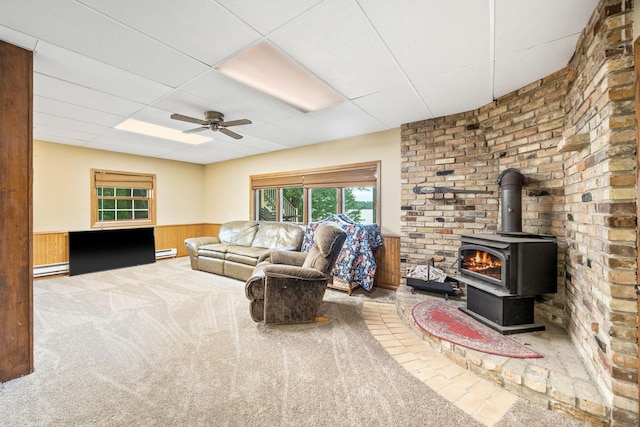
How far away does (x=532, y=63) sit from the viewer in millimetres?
2158

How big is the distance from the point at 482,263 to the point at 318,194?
124 inches

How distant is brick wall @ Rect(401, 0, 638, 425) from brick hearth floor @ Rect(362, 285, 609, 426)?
102mm

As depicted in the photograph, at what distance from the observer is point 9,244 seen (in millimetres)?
1824

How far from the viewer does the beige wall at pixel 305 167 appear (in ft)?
13.0

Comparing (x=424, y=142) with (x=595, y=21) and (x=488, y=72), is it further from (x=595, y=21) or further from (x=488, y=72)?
(x=595, y=21)

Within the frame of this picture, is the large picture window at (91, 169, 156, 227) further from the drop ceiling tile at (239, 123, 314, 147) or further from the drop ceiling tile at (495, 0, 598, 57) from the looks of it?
the drop ceiling tile at (495, 0, 598, 57)

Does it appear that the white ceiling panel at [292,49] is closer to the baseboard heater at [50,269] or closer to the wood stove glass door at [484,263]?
the wood stove glass door at [484,263]

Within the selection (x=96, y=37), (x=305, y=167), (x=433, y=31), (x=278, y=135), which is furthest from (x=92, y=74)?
(x=305, y=167)

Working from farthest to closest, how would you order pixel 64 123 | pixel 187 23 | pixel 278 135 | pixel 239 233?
pixel 239 233 → pixel 278 135 → pixel 64 123 → pixel 187 23

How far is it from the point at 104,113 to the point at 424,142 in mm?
4215

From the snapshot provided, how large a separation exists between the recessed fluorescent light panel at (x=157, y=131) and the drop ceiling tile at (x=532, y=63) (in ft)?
13.8

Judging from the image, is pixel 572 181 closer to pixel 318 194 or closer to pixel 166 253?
pixel 318 194

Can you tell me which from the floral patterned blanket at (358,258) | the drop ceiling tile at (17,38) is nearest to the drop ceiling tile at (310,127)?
the floral patterned blanket at (358,258)

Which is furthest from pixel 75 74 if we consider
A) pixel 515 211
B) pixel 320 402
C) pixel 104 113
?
pixel 515 211
